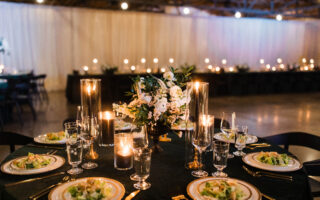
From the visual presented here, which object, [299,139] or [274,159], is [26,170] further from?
[299,139]

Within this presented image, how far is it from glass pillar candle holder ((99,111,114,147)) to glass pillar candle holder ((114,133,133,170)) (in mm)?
319

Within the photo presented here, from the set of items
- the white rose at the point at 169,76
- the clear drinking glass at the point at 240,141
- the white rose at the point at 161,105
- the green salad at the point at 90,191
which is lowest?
the green salad at the point at 90,191

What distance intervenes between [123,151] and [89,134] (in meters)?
0.32

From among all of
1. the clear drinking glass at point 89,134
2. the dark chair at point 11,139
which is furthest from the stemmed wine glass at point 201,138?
the dark chair at point 11,139

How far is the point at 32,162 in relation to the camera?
170 cm

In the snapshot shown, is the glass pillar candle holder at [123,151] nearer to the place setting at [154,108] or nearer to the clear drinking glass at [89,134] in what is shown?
the place setting at [154,108]

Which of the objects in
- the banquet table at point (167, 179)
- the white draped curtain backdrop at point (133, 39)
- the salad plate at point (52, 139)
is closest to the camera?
the banquet table at point (167, 179)

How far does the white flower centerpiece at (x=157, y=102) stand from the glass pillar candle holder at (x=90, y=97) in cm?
27

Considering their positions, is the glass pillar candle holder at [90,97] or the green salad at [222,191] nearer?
the green salad at [222,191]

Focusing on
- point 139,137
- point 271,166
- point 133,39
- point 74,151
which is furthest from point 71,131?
point 133,39

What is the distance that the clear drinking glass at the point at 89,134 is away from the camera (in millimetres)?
1819

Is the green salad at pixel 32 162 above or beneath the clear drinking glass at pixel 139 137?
beneath

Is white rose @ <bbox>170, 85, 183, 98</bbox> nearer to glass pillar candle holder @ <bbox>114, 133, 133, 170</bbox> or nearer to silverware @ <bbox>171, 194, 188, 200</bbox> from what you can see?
glass pillar candle holder @ <bbox>114, 133, 133, 170</bbox>

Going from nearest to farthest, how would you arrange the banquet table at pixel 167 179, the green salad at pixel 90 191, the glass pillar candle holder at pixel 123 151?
the green salad at pixel 90 191 < the banquet table at pixel 167 179 < the glass pillar candle holder at pixel 123 151
